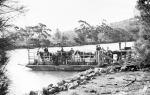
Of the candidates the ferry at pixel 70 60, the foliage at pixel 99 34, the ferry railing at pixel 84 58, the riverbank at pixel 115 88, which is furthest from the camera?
the foliage at pixel 99 34

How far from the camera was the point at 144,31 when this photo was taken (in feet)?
43.3

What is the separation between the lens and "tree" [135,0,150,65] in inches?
507

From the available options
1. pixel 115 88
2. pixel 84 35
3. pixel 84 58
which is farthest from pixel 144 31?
pixel 84 35

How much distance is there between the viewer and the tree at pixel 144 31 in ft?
42.2

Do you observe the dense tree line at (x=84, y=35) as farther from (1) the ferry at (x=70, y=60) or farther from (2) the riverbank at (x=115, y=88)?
(2) the riverbank at (x=115, y=88)

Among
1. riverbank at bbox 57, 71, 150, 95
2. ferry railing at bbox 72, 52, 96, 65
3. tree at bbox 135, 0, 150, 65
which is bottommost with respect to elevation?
riverbank at bbox 57, 71, 150, 95

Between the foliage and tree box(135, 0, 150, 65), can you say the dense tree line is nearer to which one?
the foliage

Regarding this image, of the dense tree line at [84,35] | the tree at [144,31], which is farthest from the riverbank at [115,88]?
the dense tree line at [84,35]

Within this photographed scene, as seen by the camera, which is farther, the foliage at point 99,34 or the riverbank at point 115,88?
the foliage at point 99,34

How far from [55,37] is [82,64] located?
171 feet

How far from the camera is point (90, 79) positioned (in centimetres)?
1302

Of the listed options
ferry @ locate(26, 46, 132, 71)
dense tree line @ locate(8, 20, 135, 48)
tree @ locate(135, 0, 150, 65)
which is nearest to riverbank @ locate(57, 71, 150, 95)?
Answer: tree @ locate(135, 0, 150, 65)

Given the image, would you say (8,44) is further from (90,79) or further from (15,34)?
(90,79)

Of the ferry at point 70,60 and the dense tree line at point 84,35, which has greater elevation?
the dense tree line at point 84,35
